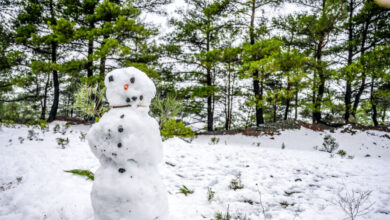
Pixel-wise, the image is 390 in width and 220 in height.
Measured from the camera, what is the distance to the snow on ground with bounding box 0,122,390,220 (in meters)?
2.24

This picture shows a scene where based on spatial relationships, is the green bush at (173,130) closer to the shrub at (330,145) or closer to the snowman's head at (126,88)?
the snowman's head at (126,88)

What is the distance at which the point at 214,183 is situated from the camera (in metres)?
3.35

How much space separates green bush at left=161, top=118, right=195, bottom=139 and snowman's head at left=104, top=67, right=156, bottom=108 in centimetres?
471

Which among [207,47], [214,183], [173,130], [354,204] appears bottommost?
[214,183]

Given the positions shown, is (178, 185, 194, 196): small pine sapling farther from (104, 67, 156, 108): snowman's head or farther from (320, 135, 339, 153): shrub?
(320, 135, 339, 153): shrub

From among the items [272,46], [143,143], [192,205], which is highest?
[272,46]

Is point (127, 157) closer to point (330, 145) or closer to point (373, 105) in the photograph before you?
point (330, 145)

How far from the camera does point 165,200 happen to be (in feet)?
5.89

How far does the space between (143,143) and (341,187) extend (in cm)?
341

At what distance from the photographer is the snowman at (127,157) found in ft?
5.14

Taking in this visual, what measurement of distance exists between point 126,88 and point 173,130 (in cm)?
512

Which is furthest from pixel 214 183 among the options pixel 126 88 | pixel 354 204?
pixel 126 88

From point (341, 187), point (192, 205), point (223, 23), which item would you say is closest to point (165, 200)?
point (192, 205)

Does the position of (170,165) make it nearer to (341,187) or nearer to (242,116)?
(341,187)
